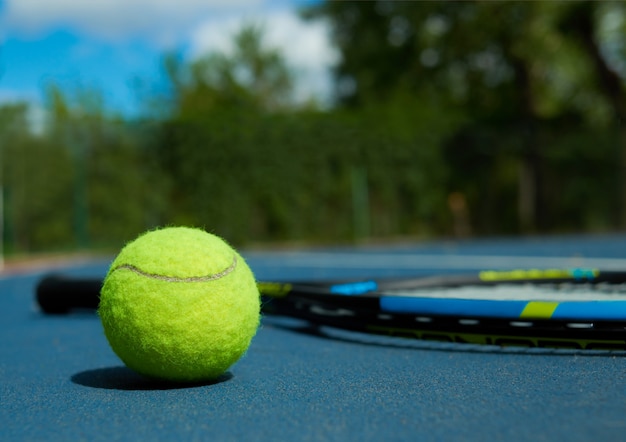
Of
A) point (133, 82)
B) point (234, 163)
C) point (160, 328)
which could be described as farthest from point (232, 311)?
point (133, 82)

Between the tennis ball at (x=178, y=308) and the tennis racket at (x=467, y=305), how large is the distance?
917 mm

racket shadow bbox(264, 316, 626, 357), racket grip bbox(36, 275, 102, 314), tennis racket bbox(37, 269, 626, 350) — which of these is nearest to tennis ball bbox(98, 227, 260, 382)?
tennis racket bbox(37, 269, 626, 350)

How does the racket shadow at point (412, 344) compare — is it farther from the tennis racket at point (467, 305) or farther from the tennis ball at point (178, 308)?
the tennis ball at point (178, 308)

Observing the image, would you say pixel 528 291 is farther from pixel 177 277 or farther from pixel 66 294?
pixel 66 294

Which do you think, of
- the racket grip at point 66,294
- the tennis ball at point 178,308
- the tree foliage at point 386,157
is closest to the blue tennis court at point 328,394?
the tennis ball at point 178,308

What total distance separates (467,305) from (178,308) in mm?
1268

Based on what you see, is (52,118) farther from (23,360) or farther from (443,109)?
(443,109)

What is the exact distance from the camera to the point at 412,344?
3822 mm

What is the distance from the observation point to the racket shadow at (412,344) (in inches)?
132

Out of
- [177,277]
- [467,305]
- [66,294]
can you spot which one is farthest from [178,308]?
[66,294]

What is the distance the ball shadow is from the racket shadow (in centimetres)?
97

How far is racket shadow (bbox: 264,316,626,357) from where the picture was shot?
3355 mm

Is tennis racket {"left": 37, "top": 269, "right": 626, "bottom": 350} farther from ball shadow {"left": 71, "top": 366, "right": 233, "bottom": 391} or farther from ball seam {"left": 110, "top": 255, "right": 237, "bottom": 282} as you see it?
ball seam {"left": 110, "top": 255, "right": 237, "bottom": 282}

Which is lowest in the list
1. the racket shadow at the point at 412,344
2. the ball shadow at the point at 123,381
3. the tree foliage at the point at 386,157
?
the racket shadow at the point at 412,344
